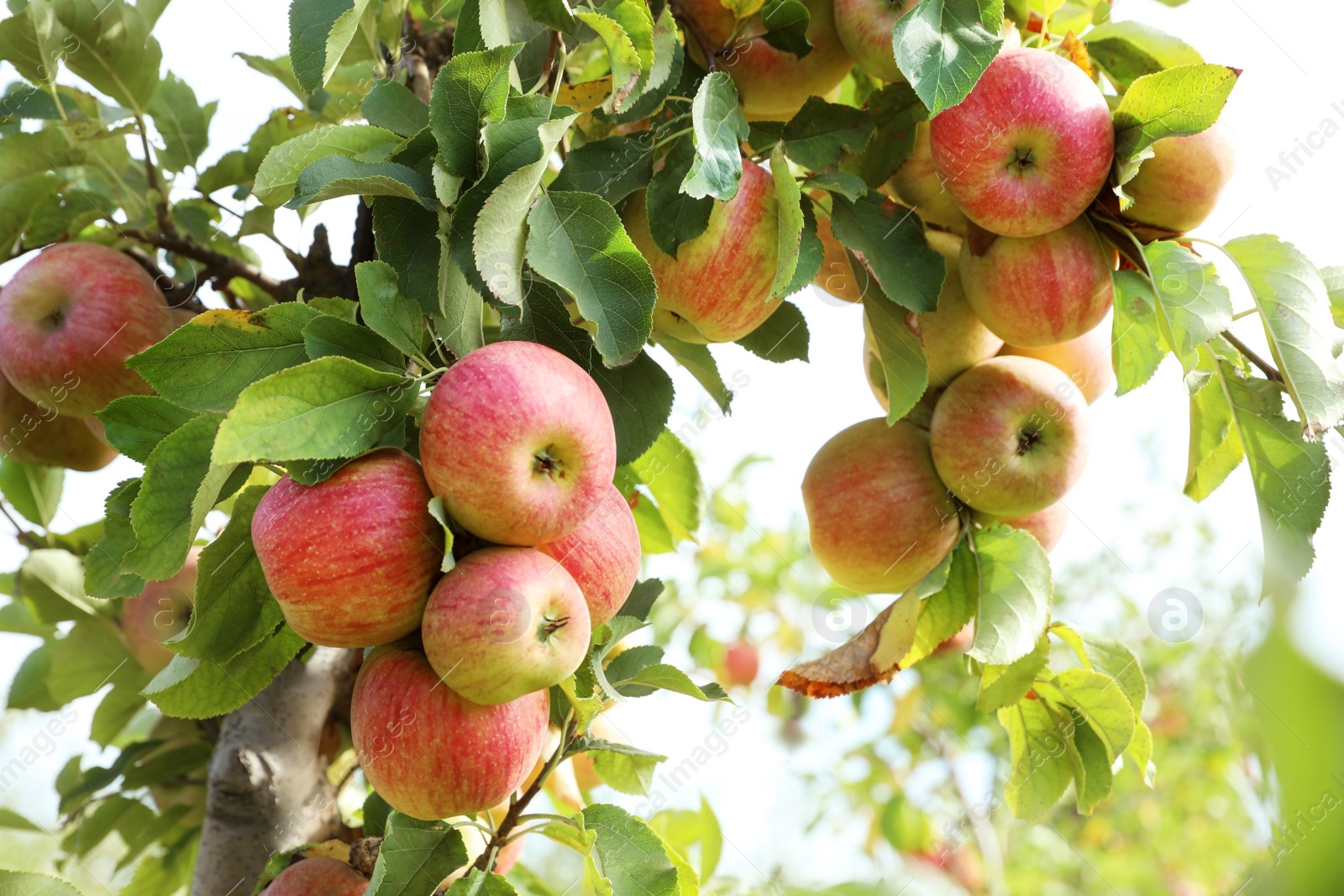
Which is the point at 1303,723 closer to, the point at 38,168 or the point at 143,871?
the point at 38,168

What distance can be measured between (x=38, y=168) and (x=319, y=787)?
0.89 metres

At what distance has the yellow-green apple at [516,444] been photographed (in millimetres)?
714

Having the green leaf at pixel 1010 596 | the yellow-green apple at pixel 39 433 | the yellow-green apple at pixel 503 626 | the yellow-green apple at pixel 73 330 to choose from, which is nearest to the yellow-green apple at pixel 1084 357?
the green leaf at pixel 1010 596

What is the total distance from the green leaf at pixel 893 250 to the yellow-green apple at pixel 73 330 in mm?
864

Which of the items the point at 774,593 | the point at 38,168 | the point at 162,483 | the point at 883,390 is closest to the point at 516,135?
the point at 162,483

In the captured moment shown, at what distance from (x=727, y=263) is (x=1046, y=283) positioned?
0.36 metres

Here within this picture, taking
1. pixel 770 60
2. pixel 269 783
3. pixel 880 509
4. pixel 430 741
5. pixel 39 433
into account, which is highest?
pixel 770 60

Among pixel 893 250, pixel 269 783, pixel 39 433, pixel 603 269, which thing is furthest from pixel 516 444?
pixel 39 433

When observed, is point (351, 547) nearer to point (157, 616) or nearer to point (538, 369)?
point (538, 369)

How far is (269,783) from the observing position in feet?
4.03

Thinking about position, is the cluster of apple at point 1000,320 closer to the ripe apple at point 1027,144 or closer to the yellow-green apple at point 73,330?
the ripe apple at point 1027,144

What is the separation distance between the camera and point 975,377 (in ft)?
4.10

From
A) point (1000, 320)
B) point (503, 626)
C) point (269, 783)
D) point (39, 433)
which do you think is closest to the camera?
point (503, 626)

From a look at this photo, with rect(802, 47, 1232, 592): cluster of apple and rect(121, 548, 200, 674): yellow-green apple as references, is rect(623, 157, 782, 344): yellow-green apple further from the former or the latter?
rect(121, 548, 200, 674): yellow-green apple
